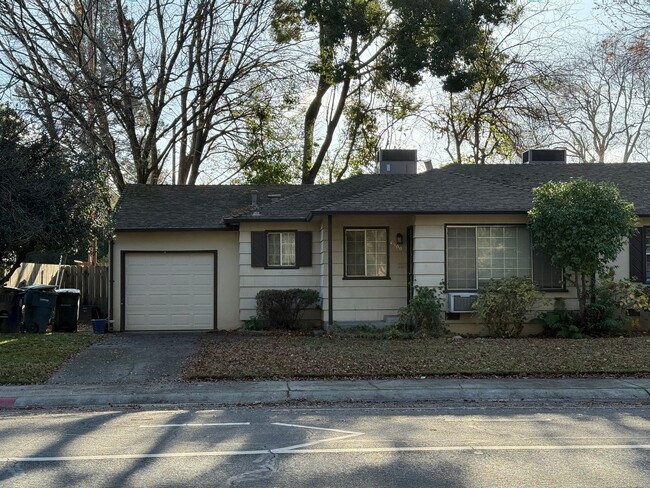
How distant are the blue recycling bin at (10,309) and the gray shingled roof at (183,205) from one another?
2.90 m

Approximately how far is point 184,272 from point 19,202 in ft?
16.4

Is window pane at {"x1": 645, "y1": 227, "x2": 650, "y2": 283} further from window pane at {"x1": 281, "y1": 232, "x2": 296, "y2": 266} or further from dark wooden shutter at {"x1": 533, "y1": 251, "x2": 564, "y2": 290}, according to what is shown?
window pane at {"x1": 281, "y1": 232, "x2": 296, "y2": 266}

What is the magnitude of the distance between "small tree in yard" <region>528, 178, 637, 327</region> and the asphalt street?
631 cm

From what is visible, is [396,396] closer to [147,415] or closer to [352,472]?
[147,415]

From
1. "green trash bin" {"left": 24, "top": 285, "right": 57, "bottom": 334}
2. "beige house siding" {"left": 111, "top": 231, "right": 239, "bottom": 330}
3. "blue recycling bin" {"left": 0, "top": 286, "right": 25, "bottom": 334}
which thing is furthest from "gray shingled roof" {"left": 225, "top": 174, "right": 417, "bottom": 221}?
"blue recycling bin" {"left": 0, "top": 286, "right": 25, "bottom": 334}

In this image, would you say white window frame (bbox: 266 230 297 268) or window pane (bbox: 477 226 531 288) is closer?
window pane (bbox: 477 226 531 288)

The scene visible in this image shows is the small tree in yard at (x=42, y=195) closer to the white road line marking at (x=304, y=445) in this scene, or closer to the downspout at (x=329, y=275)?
the downspout at (x=329, y=275)

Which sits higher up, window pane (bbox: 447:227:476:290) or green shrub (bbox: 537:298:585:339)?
window pane (bbox: 447:227:476:290)

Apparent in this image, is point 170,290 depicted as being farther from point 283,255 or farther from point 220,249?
point 283,255

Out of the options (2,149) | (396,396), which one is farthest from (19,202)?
(396,396)

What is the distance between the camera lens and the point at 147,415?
9508 mm

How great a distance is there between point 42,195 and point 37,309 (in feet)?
11.7

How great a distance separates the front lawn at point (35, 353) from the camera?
11.9m

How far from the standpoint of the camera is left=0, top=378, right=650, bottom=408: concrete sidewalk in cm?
1062
